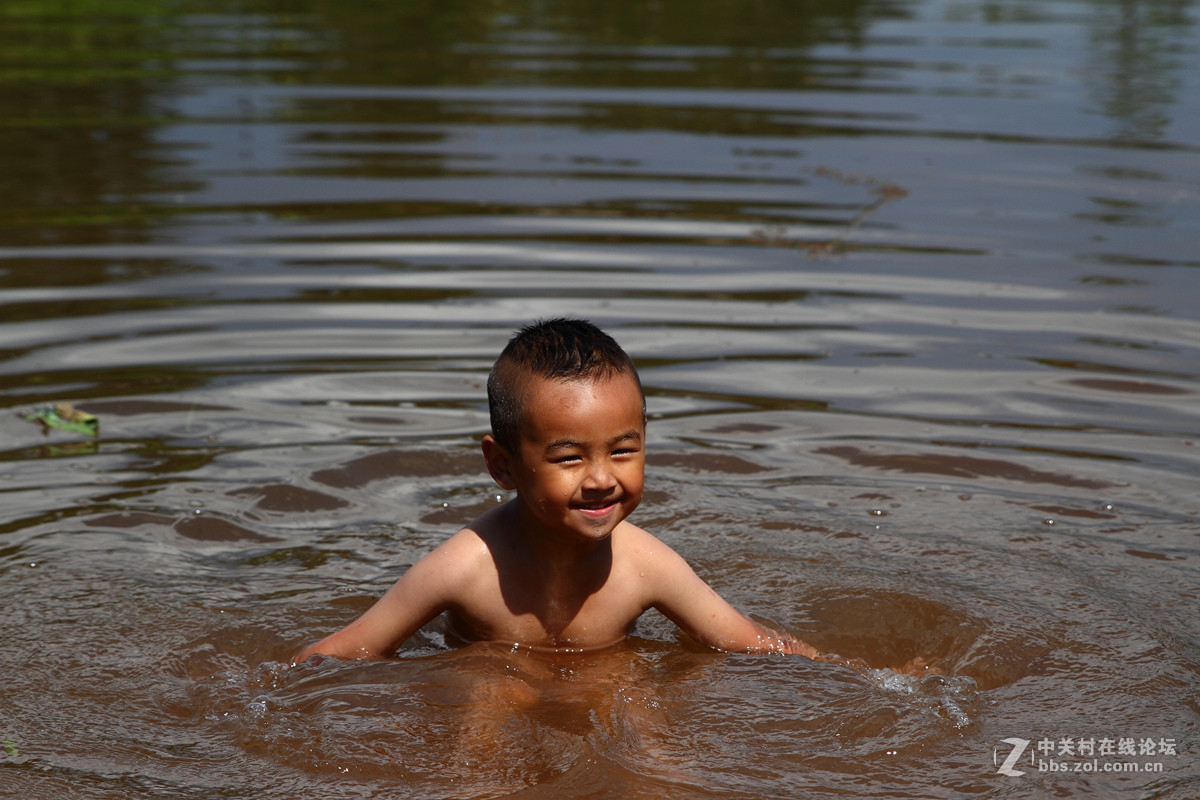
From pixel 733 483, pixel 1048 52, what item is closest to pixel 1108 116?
pixel 1048 52

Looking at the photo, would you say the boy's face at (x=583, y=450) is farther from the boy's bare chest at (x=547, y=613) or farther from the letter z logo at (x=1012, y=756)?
the letter z logo at (x=1012, y=756)

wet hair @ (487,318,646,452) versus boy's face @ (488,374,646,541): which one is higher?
wet hair @ (487,318,646,452)

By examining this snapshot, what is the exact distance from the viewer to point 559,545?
3.83 metres

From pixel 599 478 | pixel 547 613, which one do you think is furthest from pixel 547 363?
pixel 547 613

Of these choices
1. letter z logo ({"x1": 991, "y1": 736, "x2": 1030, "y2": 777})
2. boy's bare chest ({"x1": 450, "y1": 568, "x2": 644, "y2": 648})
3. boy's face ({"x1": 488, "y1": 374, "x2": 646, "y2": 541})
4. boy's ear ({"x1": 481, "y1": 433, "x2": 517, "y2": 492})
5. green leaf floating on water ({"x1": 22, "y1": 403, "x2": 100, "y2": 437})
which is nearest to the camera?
Result: letter z logo ({"x1": 991, "y1": 736, "x2": 1030, "y2": 777})

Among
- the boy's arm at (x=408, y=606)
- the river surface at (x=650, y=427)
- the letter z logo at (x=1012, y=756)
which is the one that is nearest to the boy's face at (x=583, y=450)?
the boy's arm at (x=408, y=606)

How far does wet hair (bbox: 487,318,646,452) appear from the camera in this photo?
3479 mm

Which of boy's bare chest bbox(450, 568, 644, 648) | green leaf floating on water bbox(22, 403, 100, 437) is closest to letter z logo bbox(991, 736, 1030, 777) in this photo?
boy's bare chest bbox(450, 568, 644, 648)

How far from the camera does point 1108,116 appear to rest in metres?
12.3

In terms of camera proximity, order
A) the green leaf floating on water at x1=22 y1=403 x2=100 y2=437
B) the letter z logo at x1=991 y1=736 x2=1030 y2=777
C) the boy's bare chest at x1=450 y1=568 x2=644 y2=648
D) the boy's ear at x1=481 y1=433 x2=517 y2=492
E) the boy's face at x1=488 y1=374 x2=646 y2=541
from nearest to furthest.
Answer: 1. the letter z logo at x1=991 y1=736 x2=1030 y2=777
2. the boy's face at x1=488 y1=374 x2=646 y2=541
3. the boy's ear at x1=481 y1=433 x2=517 y2=492
4. the boy's bare chest at x1=450 y1=568 x2=644 y2=648
5. the green leaf floating on water at x1=22 y1=403 x2=100 y2=437

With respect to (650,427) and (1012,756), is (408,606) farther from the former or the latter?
(650,427)

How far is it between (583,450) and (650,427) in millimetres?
2439

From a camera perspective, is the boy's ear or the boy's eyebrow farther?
the boy's ear

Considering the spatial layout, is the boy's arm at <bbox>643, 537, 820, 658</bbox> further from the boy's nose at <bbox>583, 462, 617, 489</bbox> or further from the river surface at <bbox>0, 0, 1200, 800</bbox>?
the boy's nose at <bbox>583, 462, 617, 489</bbox>
